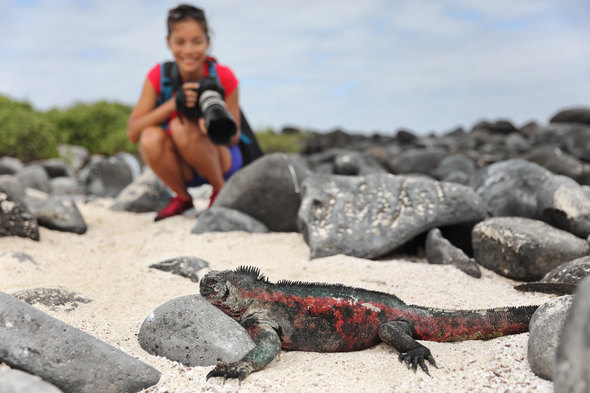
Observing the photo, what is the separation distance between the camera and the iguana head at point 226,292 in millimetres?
3093

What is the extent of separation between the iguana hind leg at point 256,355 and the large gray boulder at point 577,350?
4.52ft

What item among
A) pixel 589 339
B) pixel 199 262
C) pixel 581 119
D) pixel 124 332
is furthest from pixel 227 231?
pixel 581 119

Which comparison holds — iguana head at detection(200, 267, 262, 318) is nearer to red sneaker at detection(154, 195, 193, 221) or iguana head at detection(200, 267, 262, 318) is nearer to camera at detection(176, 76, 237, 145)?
camera at detection(176, 76, 237, 145)

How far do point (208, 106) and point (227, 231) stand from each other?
1351mm

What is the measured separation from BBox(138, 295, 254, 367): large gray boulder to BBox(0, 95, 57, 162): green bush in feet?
42.5

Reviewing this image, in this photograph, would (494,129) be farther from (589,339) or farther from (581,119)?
(589,339)

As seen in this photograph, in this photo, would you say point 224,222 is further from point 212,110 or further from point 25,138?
point 25,138

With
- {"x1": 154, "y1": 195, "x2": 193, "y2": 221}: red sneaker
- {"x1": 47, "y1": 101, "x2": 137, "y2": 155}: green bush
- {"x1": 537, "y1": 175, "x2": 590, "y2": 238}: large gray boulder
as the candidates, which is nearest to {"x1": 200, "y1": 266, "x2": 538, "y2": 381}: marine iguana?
{"x1": 537, "y1": 175, "x2": 590, "y2": 238}: large gray boulder

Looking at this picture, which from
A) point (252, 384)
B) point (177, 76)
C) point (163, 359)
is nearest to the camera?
point (252, 384)

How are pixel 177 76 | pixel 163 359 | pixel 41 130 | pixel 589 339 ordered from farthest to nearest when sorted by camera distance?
pixel 41 130
pixel 177 76
pixel 163 359
pixel 589 339

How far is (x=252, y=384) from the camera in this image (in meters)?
2.62

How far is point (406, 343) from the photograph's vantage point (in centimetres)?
297

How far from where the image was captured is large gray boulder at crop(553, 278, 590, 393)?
182cm

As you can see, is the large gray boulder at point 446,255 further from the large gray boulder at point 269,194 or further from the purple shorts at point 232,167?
the purple shorts at point 232,167
